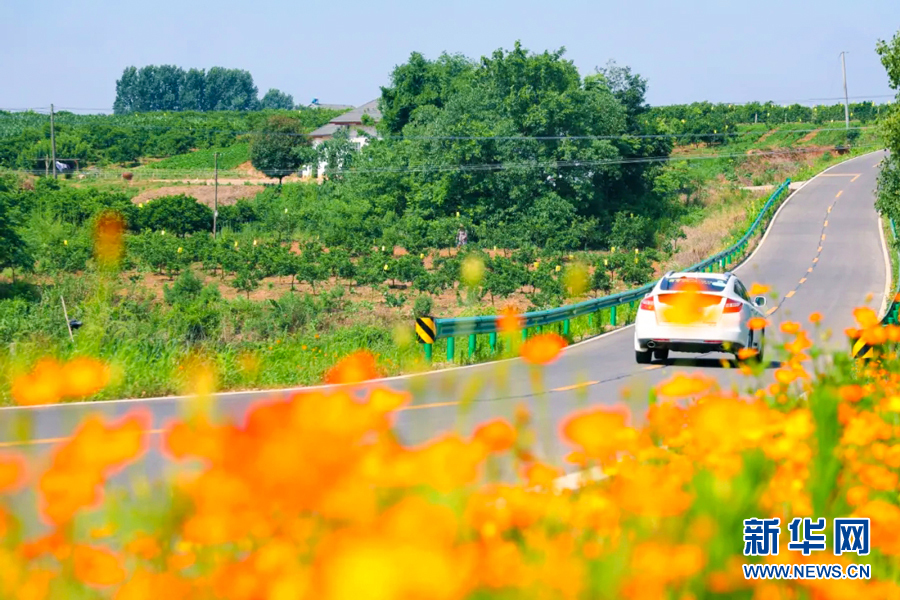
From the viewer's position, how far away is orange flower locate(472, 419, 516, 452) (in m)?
3.25

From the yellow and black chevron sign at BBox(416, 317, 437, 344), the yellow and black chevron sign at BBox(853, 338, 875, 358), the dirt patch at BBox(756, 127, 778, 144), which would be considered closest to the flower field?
the yellow and black chevron sign at BBox(853, 338, 875, 358)

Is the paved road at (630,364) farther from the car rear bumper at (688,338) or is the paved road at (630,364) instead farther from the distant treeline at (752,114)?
the distant treeline at (752,114)

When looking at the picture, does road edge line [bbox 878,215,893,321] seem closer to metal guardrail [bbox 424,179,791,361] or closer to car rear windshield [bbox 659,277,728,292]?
metal guardrail [bbox 424,179,791,361]

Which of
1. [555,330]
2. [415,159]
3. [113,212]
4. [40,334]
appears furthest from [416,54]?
[40,334]

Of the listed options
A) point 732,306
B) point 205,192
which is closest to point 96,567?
point 732,306

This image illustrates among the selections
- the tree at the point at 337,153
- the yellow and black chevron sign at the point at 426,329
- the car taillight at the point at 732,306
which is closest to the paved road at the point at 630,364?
the car taillight at the point at 732,306

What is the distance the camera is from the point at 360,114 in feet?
404

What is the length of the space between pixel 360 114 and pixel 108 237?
2951 inches

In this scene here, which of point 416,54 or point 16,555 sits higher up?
point 416,54

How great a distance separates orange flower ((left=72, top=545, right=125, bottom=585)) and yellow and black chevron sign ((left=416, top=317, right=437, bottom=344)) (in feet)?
51.2

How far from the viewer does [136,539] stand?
323 centimetres

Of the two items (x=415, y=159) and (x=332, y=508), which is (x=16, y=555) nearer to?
(x=332, y=508)

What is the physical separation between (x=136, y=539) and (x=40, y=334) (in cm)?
1571

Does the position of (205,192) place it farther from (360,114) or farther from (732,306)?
(732,306)
